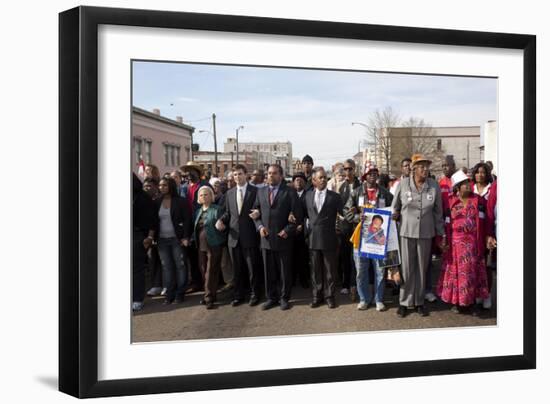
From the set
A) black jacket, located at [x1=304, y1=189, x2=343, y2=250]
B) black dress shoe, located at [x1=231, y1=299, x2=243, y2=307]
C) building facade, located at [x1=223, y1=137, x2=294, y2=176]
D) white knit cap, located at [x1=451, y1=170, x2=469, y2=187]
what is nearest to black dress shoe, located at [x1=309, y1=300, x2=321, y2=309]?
black jacket, located at [x1=304, y1=189, x2=343, y2=250]

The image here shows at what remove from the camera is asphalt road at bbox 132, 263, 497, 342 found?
5.05 meters

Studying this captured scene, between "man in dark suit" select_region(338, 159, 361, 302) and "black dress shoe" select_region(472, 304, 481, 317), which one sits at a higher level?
"man in dark suit" select_region(338, 159, 361, 302)

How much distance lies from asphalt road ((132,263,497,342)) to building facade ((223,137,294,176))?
157 centimetres

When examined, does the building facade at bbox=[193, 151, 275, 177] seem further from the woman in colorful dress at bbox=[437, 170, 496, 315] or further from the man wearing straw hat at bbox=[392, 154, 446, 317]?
the woman in colorful dress at bbox=[437, 170, 496, 315]

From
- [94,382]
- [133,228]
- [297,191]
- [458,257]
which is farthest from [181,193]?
[458,257]

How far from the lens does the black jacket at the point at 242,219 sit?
6043mm

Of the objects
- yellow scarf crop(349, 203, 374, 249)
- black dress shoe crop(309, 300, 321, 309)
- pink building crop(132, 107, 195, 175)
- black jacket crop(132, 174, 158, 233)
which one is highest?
pink building crop(132, 107, 195, 175)

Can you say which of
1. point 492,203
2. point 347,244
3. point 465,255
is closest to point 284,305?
point 347,244

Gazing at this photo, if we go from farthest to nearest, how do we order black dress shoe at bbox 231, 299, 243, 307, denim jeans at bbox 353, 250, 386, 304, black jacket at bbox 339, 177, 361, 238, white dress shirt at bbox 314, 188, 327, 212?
black jacket at bbox 339, 177, 361, 238 < white dress shirt at bbox 314, 188, 327, 212 < denim jeans at bbox 353, 250, 386, 304 < black dress shoe at bbox 231, 299, 243, 307

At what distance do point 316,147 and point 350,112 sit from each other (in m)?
0.53

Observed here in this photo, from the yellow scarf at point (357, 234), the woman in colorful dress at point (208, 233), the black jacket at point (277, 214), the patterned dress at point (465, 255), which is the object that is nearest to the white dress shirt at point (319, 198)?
the black jacket at point (277, 214)

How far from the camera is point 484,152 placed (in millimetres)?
5773

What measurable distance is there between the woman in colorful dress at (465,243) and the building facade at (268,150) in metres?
2.11

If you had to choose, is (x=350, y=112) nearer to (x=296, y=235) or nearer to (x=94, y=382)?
(x=296, y=235)
